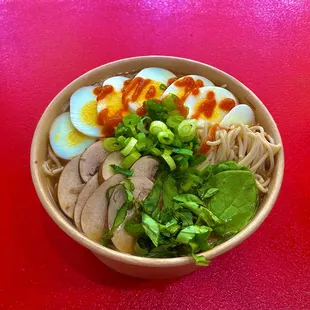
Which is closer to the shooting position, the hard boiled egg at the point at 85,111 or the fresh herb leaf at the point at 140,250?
the fresh herb leaf at the point at 140,250

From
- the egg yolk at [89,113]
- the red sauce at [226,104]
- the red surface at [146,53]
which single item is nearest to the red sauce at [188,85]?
the red sauce at [226,104]

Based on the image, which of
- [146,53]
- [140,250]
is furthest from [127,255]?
[146,53]

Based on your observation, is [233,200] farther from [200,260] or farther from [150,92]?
[150,92]

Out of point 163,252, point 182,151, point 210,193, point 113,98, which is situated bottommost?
point 163,252

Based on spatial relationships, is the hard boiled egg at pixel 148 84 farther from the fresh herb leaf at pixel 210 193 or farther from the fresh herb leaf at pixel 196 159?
the fresh herb leaf at pixel 210 193

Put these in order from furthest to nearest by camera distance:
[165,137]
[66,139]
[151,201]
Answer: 1. [66,139]
2. [165,137]
3. [151,201]

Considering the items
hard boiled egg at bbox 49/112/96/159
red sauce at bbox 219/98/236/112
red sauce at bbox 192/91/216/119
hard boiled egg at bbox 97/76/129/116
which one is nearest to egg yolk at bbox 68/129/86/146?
hard boiled egg at bbox 49/112/96/159
